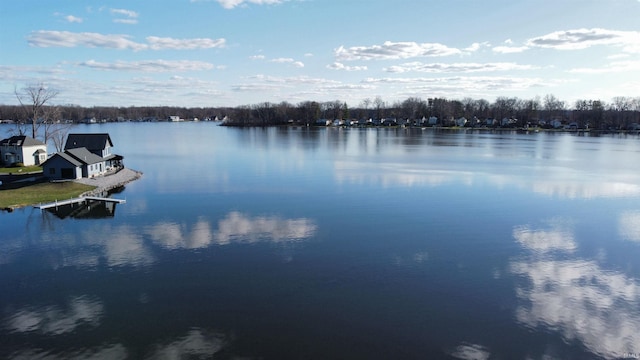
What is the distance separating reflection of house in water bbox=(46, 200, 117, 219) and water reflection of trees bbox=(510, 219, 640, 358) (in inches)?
880

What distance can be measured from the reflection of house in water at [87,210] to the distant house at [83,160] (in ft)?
23.7

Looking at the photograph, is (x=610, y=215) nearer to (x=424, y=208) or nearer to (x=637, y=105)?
(x=424, y=208)

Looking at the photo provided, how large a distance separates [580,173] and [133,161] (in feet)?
161

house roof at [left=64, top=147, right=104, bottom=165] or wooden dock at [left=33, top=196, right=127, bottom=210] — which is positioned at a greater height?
house roof at [left=64, top=147, right=104, bottom=165]

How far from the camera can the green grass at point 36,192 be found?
28.2m

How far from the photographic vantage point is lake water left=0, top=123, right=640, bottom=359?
1225 centimetres

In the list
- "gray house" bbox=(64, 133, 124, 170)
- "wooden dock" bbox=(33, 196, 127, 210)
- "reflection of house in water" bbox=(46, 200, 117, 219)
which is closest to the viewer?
"reflection of house in water" bbox=(46, 200, 117, 219)

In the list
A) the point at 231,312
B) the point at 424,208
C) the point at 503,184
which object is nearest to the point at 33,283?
the point at 231,312

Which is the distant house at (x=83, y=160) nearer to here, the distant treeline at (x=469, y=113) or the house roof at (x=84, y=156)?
the house roof at (x=84, y=156)

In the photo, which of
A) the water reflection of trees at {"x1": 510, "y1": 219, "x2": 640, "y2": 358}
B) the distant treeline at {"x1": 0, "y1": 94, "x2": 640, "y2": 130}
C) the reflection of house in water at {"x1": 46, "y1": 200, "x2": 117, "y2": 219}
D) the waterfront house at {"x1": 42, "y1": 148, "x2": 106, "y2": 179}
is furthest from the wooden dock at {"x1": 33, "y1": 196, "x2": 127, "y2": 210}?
the distant treeline at {"x1": 0, "y1": 94, "x2": 640, "y2": 130}

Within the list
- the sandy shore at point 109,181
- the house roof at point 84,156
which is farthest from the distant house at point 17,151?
the sandy shore at point 109,181

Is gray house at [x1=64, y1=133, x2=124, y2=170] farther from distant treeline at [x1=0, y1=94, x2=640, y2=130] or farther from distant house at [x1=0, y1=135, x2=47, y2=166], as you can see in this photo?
distant treeline at [x1=0, y1=94, x2=640, y2=130]

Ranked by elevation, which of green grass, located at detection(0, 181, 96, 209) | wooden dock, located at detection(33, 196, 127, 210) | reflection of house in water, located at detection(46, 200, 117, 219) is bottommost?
reflection of house in water, located at detection(46, 200, 117, 219)

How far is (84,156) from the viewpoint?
120ft
